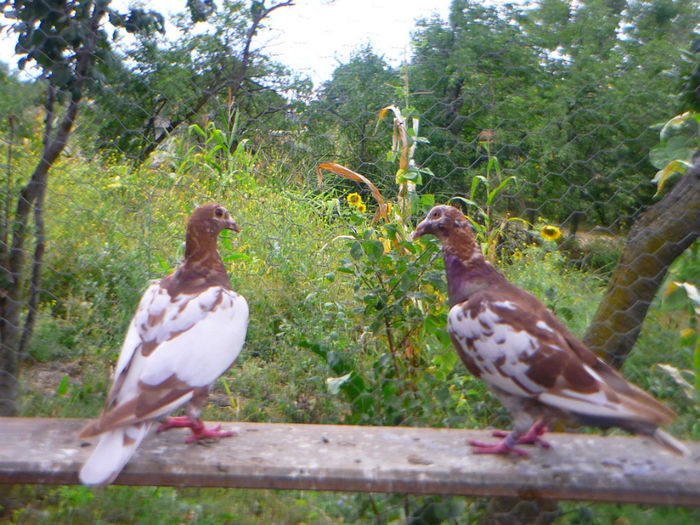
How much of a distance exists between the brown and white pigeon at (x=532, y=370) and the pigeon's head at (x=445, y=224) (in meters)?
0.15

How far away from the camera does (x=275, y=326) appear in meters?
2.96

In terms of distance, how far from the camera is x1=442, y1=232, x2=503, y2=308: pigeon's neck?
5.99ft

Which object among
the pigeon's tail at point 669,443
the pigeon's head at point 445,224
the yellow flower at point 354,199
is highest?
the pigeon's head at point 445,224

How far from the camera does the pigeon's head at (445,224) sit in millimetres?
1892

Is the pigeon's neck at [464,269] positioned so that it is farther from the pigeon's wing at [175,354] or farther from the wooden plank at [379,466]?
the pigeon's wing at [175,354]

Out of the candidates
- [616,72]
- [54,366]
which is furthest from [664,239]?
[54,366]

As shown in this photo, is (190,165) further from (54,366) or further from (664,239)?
(664,239)

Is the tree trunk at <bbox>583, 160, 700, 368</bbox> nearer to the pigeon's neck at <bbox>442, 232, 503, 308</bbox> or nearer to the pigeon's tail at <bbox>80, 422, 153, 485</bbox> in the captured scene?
the pigeon's neck at <bbox>442, 232, 503, 308</bbox>

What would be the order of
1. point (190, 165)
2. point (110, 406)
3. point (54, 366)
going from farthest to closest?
1. point (190, 165)
2. point (54, 366)
3. point (110, 406)

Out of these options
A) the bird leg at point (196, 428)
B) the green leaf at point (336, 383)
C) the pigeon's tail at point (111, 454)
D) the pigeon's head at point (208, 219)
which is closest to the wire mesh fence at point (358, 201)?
the green leaf at point (336, 383)

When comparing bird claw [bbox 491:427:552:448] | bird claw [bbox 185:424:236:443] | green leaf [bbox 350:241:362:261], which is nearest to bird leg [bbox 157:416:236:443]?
bird claw [bbox 185:424:236:443]

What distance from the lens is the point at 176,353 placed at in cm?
162

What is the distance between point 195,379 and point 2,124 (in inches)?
55.8

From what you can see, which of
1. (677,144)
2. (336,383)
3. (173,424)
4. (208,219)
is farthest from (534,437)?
(677,144)
